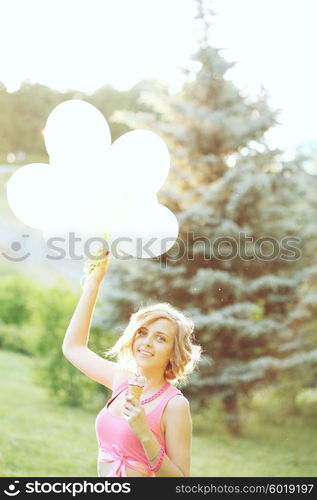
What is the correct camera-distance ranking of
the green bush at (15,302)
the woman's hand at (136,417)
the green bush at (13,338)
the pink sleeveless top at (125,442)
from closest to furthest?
the woman's hand at (136,417), the pink sleeveless top at (125,442), the green bush at (13,338), the green bush at (15,302)

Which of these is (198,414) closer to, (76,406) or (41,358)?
(76,406)

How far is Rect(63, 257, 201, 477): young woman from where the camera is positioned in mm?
1465

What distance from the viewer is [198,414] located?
235 inches

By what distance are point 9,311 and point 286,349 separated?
315 cm

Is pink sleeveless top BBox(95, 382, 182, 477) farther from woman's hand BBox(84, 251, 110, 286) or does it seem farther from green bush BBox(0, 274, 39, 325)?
green bush BBox(0, 274, 39, 325)

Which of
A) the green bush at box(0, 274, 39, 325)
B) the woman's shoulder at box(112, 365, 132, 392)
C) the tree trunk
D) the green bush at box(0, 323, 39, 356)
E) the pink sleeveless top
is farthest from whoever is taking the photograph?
the green bush at box(0, 274, 39, 325)

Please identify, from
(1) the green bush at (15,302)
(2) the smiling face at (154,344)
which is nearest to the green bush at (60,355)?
(1) the green bush at (15,302)

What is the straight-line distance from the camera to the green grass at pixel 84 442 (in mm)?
4777

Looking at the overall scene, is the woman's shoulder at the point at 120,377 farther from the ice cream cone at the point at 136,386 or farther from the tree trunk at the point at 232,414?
the tree trunk at the point at 232,414

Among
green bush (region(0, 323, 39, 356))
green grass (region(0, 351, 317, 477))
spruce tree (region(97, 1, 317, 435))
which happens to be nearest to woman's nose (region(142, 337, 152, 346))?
green grass (region(0, 351, 317, 477))

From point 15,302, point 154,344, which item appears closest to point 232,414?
point 15,302

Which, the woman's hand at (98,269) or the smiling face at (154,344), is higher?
the woman's hand at (98,269)

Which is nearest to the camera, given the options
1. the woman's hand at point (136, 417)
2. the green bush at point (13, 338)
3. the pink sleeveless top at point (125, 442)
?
the woman's hand at point (136, 417)
